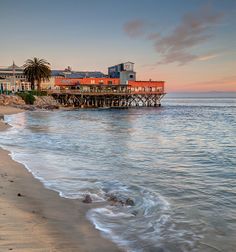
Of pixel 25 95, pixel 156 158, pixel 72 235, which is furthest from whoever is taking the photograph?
pixel 25 95

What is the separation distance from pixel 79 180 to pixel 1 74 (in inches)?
3263

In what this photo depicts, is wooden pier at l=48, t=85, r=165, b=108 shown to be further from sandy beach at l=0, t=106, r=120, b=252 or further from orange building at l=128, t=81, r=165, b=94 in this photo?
sandy beach at l=0, t=106, r=120, b=252

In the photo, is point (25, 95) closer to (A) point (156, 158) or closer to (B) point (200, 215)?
(A) point (156, 158)

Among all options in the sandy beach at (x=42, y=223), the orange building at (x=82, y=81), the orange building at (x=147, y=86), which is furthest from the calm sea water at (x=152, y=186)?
the orange building at (x=147, y=86)

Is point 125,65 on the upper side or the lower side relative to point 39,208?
upper

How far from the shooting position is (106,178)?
32.1 feet

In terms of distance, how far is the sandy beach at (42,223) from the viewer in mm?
4586

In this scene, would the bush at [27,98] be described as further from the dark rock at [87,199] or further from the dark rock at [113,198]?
the dark rock at [87,199]

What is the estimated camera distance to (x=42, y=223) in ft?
17.9

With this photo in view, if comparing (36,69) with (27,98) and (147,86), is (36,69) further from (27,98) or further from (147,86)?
(147,86)

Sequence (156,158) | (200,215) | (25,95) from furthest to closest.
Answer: (25,95) → (156,158) → (200,215)

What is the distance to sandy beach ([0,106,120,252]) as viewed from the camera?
459cm

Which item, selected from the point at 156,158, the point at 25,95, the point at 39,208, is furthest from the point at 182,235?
the point at 25,95

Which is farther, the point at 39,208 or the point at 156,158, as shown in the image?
the point at 156,158
